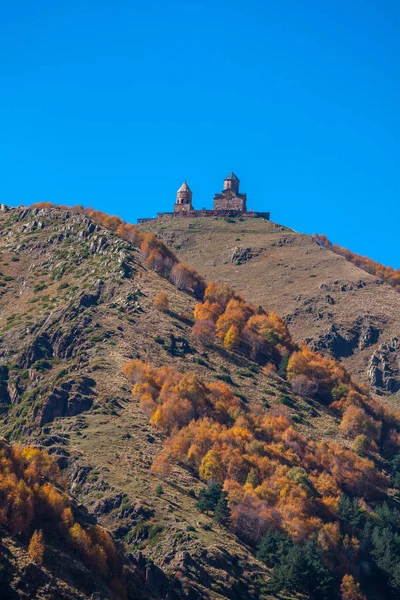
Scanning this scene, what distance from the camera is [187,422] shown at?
130625 mm

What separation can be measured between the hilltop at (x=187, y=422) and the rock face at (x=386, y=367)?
9.72 metres

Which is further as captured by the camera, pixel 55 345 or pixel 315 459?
pixel 55 345

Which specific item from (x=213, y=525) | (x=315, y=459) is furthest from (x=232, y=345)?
(x=213, y=525)

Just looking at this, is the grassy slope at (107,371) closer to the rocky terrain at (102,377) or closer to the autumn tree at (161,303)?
the rocky terrain at (102,377)

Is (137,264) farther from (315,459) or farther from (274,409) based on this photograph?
(315,459)

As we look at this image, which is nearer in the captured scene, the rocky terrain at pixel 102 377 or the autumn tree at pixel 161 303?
Result: the rocky terrain at pixel 102 377

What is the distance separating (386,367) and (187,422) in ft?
152

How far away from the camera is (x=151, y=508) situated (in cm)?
11100

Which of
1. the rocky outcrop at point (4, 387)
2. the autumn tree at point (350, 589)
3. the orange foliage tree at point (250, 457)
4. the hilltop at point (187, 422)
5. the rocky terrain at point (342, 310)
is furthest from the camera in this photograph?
the rocky terrain at point (342, 310)

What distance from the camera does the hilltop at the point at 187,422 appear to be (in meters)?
110

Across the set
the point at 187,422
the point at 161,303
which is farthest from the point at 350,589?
the point at 161,303

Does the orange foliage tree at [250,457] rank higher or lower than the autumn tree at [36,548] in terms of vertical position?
higher

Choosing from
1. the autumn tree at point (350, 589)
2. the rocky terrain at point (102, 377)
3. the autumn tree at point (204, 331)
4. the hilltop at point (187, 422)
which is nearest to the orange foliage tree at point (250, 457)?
the hilltop at point (187, 422)

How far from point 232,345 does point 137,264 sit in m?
19.9
